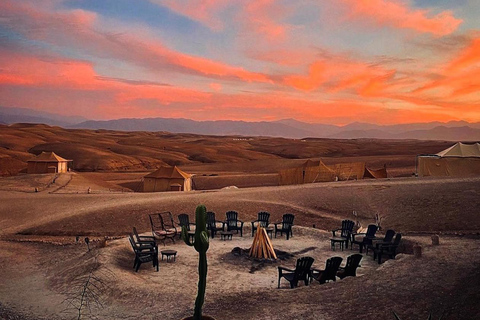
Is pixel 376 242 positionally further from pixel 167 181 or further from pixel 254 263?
pixel 167 181

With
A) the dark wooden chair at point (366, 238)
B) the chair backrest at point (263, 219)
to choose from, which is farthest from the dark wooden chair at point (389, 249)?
the chair backrest at point (263, 219)

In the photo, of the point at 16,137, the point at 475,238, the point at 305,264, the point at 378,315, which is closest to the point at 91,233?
the point at 305,264

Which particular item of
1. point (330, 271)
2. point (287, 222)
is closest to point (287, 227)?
point (287, 222)

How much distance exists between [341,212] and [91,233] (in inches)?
489

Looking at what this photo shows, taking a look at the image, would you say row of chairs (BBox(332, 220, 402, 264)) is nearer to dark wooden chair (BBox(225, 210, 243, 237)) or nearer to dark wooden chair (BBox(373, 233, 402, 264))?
dark wooden chair (BBox(373, 233, 402, 264))

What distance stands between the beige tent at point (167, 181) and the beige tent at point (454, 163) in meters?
20.0

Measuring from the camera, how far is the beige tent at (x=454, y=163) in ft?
108

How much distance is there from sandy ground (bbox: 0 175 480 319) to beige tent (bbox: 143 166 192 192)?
307 inches

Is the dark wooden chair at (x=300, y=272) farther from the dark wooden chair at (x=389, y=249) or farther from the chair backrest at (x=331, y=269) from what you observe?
the dark wooden chair at (x=389, y=249)

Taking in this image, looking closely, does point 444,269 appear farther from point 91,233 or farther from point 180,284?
point 91,233

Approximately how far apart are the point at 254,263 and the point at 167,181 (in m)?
A: 21.1

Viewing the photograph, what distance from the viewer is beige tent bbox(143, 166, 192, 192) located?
3316cm

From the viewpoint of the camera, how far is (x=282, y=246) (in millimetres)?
15789

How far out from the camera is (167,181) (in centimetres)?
3350
